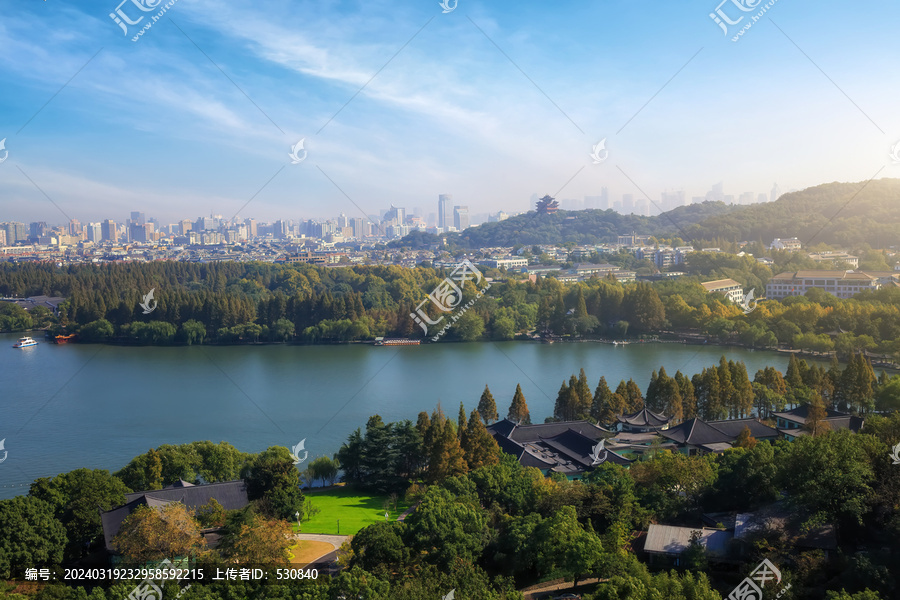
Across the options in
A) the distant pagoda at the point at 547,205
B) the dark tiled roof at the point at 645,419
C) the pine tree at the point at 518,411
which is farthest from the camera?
the distant pagoda at the point at 547,205

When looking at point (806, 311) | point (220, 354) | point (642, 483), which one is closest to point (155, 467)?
point (642, 483)

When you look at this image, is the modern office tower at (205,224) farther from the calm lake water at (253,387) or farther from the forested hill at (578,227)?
the calm lake water at (253,387)

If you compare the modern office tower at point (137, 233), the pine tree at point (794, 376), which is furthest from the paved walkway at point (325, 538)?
the modern office tower at point (137, 233)

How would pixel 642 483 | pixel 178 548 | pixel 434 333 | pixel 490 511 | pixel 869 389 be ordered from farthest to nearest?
pixel 434 333 < pixel 869 389 < pixel 642 483 < pixel 490 511 < pixel 178 548

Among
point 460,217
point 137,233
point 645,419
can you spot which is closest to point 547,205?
point 460,217

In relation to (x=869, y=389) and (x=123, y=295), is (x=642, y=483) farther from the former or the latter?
(x=123, y=295)
